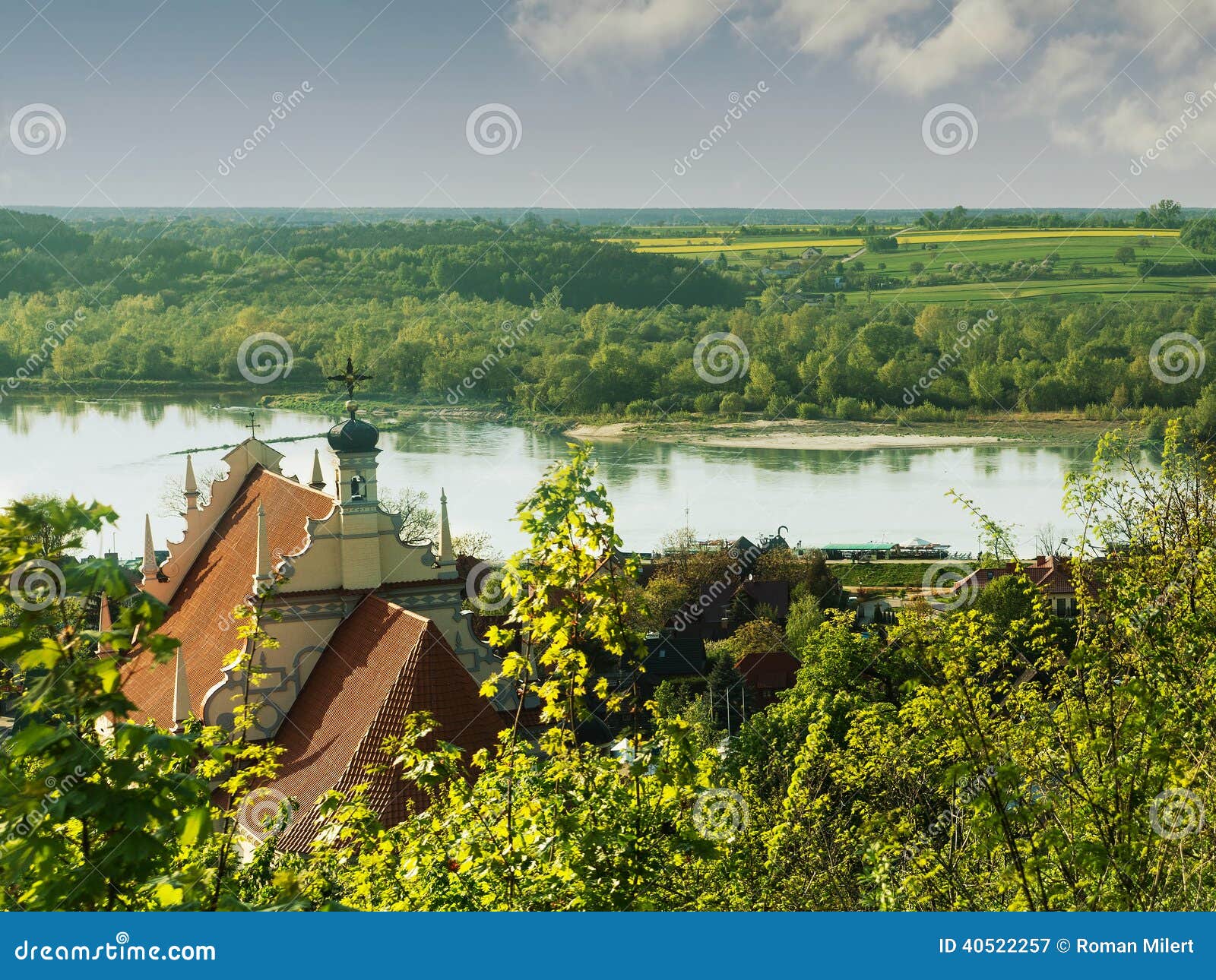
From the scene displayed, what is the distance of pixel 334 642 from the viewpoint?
12258mm

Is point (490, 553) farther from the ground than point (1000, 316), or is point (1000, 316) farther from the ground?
point (1000, 316)

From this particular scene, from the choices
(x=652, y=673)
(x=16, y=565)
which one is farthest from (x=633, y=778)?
(x=652, y=673)

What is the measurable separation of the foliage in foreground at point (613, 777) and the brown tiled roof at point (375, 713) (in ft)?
9.05

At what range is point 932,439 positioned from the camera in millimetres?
60781

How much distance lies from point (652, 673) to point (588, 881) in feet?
67.2

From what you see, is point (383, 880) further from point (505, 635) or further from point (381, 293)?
point (381, 293)
